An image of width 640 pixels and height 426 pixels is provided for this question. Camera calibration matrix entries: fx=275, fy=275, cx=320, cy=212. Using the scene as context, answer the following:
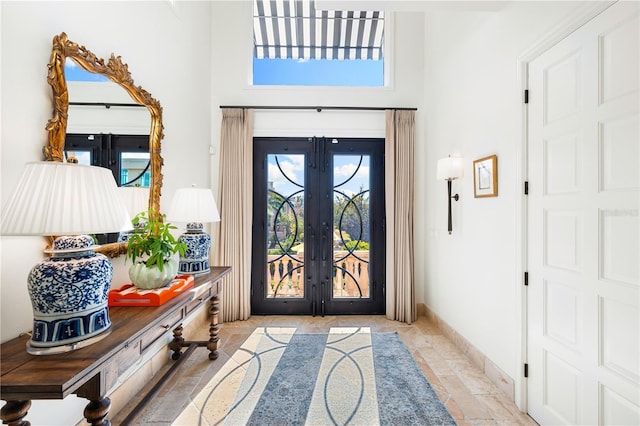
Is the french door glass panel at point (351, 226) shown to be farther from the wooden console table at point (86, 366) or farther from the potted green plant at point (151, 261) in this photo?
the wooden console table at point (86, 366)

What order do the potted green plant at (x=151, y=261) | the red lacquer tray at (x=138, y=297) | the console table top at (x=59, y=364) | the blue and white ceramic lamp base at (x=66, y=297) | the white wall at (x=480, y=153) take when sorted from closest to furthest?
1. the console table top at (x=59, y=364)
2. the blue and white ceramic lamp base at (x=66, y=297)
3. the red lacquer tray at (x=138, y=297)
4. the potted green plant at (x=151, y=261)
5. the white wall at (x=480, y=153)

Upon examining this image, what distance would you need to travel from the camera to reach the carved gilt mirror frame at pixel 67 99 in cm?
139

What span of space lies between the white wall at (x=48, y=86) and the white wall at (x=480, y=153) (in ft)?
9.20

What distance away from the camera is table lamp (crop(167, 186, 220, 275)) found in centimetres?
234

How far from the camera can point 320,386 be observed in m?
2.20

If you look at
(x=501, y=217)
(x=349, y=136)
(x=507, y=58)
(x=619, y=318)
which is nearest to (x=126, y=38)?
(x=349, y=136)

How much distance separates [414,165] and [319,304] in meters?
2.22

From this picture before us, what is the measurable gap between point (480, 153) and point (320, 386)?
7.88ft

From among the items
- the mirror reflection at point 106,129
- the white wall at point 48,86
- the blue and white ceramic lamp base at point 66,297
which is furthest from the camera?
the mirror reflection at point 106,129

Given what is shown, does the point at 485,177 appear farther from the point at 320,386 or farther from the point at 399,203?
the point at 320,386

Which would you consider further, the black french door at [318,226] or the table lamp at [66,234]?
the black french door at [318,226]

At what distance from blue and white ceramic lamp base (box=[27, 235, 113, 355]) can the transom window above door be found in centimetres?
316

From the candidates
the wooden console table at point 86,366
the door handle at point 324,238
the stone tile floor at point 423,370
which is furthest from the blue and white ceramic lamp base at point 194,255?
the door handle at point 324,238

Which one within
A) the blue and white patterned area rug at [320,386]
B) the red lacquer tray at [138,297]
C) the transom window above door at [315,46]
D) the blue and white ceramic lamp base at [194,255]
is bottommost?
the blue and white patterned area rug at [320,386]
